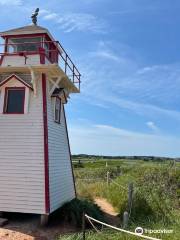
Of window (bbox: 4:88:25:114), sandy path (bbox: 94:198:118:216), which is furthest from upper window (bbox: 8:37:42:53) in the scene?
sandy path (bbox: 94:198:118:216)

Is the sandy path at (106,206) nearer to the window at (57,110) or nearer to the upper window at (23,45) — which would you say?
the window at (57,110)

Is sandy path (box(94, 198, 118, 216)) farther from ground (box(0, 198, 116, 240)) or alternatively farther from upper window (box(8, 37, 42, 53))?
upper window (box(8, 37, 42, 53))

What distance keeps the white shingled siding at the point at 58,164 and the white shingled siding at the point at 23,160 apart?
1.53 ft

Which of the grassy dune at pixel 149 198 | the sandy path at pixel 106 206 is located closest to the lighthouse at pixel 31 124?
the sandy path at pixel 106 206

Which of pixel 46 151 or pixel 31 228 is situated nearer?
pixel 31 228

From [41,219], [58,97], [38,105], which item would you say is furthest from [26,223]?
[58,97]

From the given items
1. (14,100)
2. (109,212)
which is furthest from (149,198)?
(14,100)

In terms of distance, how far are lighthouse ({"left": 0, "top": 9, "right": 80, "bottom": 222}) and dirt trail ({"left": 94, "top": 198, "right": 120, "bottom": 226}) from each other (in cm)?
167

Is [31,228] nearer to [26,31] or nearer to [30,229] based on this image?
[30,229]

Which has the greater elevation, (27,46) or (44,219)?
(27,46)

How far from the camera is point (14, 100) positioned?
43.5ft

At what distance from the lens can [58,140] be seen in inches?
558

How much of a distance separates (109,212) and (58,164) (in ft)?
9.78

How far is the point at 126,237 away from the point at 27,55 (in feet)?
26.4
